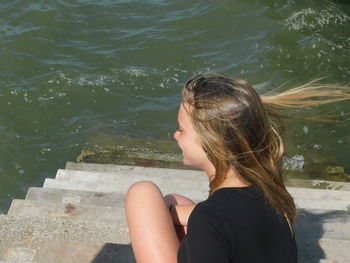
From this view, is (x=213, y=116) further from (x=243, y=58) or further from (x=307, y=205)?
(x=243, y=58)

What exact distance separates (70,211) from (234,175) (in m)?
1.49

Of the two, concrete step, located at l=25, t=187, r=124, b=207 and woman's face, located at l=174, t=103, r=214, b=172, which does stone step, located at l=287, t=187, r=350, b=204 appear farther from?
woman's face, located at l=174, t=103, r=214, b=172

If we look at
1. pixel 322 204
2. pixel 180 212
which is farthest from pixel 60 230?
pixel 322 204

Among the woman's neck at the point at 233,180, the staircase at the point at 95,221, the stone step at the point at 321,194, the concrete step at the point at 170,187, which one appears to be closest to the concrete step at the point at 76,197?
the staircase at the point at 95,221

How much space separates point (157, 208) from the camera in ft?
8.70

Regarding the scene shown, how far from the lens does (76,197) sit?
3898 millimetres

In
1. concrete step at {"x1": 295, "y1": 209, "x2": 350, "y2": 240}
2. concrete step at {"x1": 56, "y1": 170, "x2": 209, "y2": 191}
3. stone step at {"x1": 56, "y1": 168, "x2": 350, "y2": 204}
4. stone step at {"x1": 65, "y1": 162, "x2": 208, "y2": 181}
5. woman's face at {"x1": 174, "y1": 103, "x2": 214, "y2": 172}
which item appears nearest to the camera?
woman's face at {"x1": 174, "y1": 103, "x2": 214, "y2": 172}

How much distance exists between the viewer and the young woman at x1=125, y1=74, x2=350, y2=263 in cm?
205

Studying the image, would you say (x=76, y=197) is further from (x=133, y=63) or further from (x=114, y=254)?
(x=133, y=63)

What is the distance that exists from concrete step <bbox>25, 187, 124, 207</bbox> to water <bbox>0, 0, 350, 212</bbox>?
1825 mm

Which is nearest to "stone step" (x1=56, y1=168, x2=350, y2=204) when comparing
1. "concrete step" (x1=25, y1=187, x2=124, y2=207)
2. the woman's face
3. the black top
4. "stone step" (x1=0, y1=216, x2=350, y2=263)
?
"concrete step" (x1=25, y1=187, x2=124, y2=207)

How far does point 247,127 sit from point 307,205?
1936 millimetres

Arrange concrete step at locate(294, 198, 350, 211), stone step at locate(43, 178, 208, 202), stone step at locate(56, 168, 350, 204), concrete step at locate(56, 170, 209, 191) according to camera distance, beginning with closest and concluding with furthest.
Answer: concrete step at locate(294, 198, 350, 211) < stone step at locate(43, 178, 208, 202) < stone step at locate(56, 168, 350, 204) < concrete step at locate(56, 170, 209, 191)

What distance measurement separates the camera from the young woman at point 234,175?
2.05 m
